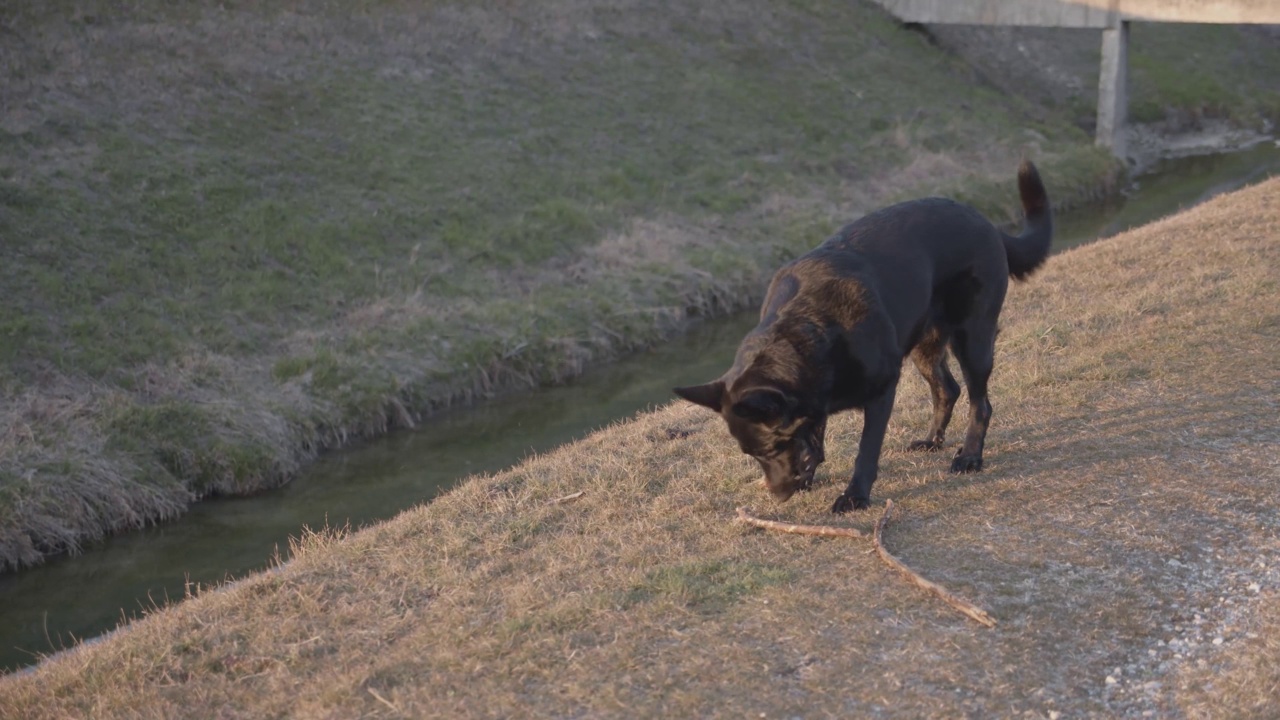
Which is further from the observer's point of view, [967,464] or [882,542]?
[967,464]

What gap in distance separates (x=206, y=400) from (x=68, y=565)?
2773mm

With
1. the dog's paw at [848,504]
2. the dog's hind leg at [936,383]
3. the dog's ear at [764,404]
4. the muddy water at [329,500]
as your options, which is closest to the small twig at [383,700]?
the dog's ear at [764,404]

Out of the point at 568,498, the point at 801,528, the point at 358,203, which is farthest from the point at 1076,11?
the point at 801,528

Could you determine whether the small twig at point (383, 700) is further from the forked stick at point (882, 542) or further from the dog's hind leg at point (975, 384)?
the dog's hind leg at point (975, 384)

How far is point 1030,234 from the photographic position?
7.95 m

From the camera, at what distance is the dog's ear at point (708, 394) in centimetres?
646

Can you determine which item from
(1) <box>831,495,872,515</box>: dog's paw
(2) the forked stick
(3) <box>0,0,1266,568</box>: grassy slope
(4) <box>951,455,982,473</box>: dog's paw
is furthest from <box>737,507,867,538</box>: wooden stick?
(3) <box>0,0,1266,568</box>: grassy slope

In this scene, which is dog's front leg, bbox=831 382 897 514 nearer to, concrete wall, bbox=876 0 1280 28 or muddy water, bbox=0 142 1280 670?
muddy water, bbox=0 142 1280 670

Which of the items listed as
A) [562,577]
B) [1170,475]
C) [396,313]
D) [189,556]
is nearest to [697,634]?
[562,577]

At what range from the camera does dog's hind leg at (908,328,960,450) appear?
7605 mm

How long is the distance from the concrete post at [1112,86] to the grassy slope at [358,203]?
6.71ft

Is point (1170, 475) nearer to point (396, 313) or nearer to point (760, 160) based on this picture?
point (396, 313)

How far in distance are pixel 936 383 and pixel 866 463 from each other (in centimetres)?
127

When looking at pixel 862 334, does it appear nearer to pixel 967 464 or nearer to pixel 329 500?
pixel 967 464
